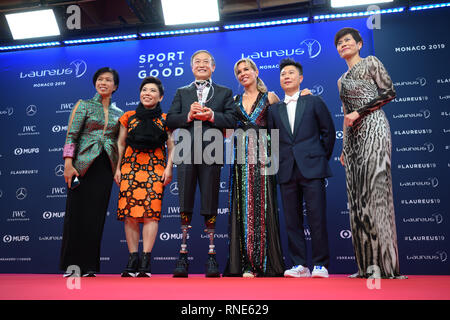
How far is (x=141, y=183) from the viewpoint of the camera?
10.9 feet

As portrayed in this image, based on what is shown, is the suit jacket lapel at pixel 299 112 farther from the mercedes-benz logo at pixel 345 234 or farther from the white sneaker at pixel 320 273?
the mercedes-benz logo at pixel 345 234

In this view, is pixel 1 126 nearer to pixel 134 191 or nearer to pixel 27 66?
pixel 27 66

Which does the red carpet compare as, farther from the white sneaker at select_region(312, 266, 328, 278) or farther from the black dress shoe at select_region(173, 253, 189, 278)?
the black dress shoe at select_region(173, 253, 189, 278)

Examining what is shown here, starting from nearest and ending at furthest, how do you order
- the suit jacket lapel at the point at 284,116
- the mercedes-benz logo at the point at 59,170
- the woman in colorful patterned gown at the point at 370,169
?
1. the woman in colorful patterned gown at the point at 370,169
2. the suit jacket lapel at the point at 284,116
3. the mercedes-benz logo at the point at 59,170

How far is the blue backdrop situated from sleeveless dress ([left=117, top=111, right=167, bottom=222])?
5.44 ft

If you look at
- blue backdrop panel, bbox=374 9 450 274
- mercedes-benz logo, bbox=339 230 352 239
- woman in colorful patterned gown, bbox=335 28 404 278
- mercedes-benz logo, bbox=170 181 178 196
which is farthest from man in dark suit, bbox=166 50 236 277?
blue backdrop panel, bbox=374 9 450 274

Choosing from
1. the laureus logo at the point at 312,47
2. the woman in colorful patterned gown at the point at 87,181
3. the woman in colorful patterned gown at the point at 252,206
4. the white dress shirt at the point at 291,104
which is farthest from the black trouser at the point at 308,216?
the laureus logo at the point at 312,47

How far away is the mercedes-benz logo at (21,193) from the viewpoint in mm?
5398

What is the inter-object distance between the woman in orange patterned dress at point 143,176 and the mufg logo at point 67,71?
2.66 meters

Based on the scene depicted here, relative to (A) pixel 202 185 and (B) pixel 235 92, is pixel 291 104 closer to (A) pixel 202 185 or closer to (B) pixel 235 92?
(A) pixel 202 185

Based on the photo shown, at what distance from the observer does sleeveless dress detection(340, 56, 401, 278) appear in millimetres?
2863

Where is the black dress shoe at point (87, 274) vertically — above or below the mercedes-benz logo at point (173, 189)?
below
